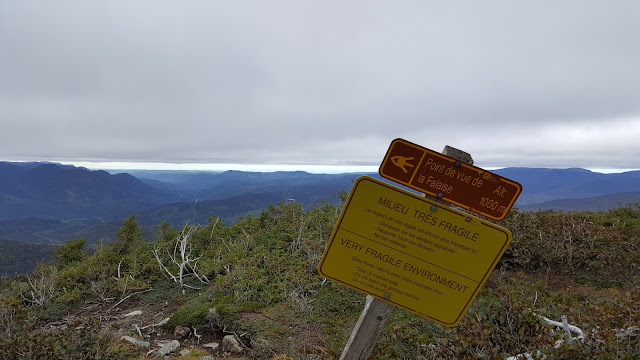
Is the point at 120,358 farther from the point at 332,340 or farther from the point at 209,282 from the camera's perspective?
the point at 209,282

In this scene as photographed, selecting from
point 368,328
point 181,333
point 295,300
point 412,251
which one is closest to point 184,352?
point 181,333

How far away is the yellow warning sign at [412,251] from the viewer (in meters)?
2.14

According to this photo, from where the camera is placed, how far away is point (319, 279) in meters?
8.08

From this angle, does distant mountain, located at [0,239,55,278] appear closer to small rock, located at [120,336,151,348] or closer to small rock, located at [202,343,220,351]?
small rock, located at [120,336,151,348]

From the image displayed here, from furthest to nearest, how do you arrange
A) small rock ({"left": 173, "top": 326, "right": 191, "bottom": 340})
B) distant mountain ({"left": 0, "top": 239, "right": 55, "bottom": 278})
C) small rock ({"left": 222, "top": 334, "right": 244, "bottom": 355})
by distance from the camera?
distant mountain ({"left": 0, "top": 239, "right": 55, "bottom": 278}) < small rock ({"left": 173, "top": 326, "right": 191, "bottom": 340}) < small rock ({"left": 222, "top": 334, "right": 244, "bottom": 355})

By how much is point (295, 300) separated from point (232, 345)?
1.77 meters

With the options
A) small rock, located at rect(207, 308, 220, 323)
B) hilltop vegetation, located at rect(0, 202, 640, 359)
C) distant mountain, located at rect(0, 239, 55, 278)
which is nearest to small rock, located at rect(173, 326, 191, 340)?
hilltop vegetation, located at rect(0, 202, 640, 359)

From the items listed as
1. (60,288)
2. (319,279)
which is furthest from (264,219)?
(60,288)

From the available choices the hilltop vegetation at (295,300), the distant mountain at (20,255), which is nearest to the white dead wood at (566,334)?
the hilltop vegetation at (295,300)

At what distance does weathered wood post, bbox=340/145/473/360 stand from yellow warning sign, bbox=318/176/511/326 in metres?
0.12

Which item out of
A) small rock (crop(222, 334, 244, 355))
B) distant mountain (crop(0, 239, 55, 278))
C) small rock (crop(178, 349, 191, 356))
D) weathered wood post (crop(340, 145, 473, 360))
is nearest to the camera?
weathered wood post (crop(340, 145, 473, 360))

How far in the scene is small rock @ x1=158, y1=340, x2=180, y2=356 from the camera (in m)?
5.40

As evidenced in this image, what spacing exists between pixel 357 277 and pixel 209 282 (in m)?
7.70

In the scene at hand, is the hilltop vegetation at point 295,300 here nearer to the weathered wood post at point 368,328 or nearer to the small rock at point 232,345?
the small rock at point 232,345
